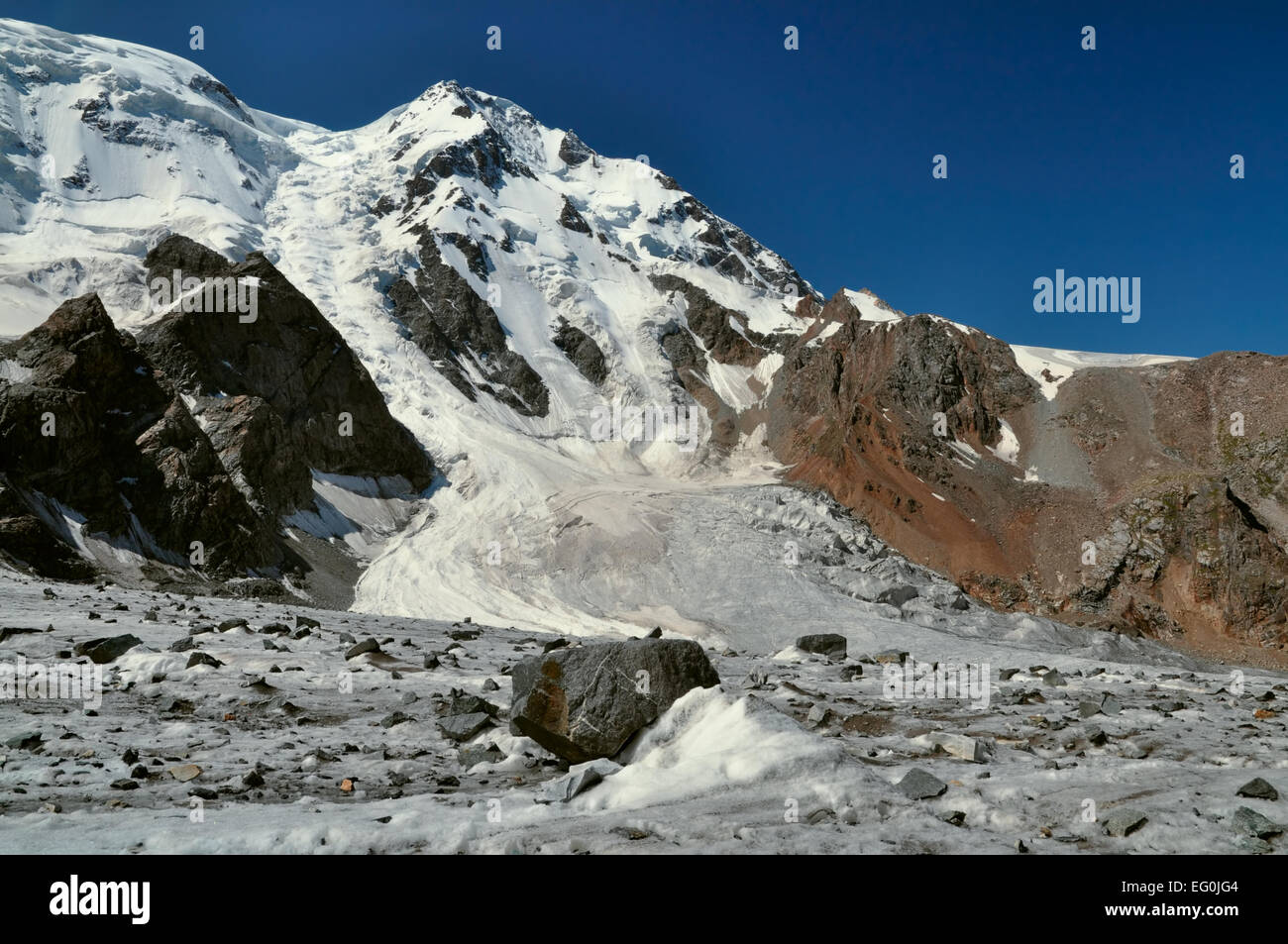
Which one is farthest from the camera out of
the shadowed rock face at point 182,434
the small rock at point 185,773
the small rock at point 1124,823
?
the shadowed rock face at point 182,434

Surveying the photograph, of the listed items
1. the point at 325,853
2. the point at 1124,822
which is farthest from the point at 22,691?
the point at 1124,822

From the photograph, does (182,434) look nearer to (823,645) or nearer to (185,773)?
(823,645)

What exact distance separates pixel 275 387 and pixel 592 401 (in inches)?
1576

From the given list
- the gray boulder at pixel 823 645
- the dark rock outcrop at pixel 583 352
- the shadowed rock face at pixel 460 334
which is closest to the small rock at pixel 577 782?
the gray boulder at pixel 823 645

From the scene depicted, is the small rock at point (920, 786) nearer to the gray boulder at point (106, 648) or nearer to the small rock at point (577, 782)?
the small rock at point (577, 782)

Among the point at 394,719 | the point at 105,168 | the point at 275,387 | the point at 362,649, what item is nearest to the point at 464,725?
the point at 394,719

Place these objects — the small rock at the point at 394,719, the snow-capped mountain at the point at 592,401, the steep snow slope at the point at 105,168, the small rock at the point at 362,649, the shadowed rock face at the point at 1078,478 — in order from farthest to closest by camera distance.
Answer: the steep snow slope at the point at 105,168 < the snow-capped mountain at the point at 592,401 < the shadowed rock face at the point at 1078,478 < the small rock at the point at 362,649 < the small rock at the point at 394,719

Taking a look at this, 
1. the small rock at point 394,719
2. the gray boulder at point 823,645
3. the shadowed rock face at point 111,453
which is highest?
the shadowed rock face at point 111,453

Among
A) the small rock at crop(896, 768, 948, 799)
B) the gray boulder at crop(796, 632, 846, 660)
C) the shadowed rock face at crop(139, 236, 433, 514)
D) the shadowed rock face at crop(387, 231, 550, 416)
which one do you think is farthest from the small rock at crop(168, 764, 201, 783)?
the shadowed rock face at crop(387, 231, 550, 416)

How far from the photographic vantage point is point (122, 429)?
5150cm

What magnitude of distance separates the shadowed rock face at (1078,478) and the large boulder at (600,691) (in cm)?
4997

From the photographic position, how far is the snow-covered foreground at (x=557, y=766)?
249 inches
